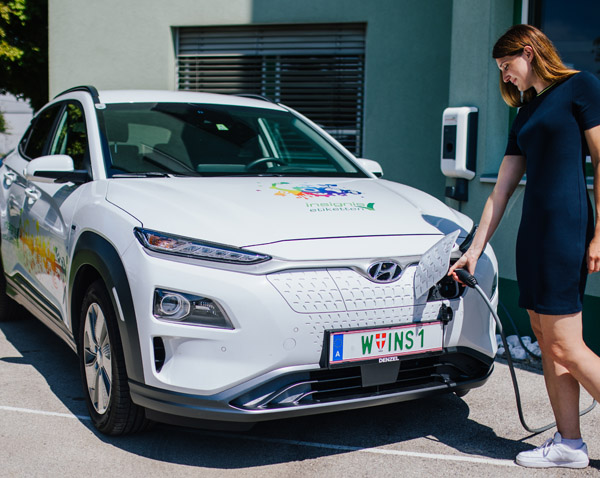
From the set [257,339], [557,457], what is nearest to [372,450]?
[557,457]

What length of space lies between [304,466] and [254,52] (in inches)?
256

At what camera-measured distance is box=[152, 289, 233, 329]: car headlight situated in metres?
2.98

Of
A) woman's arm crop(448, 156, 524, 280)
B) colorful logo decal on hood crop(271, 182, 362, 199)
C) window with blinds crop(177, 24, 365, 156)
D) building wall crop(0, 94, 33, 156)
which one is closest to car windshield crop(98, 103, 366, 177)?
colorful logo decal on hood crop(271, 182, 362, 199)

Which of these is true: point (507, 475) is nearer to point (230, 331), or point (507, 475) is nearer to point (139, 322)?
point (230, 331)

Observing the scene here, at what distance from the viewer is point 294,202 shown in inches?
140

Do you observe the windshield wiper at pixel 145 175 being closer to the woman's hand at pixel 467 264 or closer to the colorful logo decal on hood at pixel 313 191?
the colorful logo decal on hood at pixel 313 191

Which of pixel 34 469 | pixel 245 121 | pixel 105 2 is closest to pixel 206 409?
pixel 34 469

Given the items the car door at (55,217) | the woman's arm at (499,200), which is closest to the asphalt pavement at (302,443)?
the car door at (55,217)

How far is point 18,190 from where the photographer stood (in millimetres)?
4871

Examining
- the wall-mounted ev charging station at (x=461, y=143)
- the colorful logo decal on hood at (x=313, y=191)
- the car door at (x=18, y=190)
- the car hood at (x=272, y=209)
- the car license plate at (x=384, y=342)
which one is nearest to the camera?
the car license plate at (x=384, y=342)

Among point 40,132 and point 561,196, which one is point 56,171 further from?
point 561,196

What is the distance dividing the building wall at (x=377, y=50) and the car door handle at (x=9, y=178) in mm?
4128

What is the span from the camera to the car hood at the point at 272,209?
10.4ft

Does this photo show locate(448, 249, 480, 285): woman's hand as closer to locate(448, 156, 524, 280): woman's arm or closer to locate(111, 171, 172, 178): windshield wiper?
locate(448, 156, 524, 280): woman's arm
